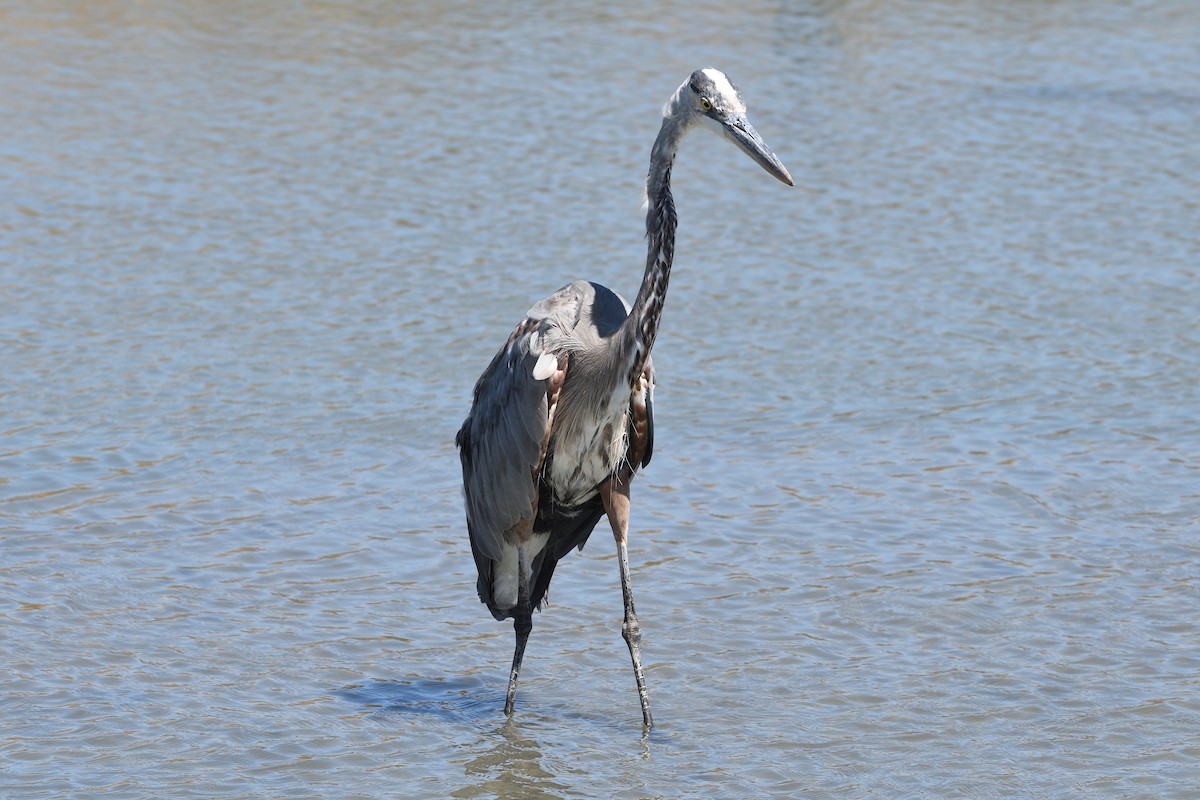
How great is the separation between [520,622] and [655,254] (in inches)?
64.4

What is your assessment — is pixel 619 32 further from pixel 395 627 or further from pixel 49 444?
pixel 395 627

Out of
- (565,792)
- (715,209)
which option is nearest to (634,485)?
(565,792)

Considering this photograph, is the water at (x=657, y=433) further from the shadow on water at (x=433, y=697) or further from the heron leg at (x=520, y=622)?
the heron leg at (x=520, y=622)

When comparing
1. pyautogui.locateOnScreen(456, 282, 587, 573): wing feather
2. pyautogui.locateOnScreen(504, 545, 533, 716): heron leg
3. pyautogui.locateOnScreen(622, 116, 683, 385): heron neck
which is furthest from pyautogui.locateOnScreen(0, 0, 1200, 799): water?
pyautogui.locateOnScreen(622, 116, 683, 385): heron neck

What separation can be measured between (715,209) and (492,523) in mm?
7954

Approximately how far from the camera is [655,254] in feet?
20.7

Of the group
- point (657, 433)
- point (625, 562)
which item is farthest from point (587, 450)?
point (657, 433)

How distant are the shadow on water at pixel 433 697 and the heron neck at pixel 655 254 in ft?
5.08

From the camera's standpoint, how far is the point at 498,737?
668 centimetres

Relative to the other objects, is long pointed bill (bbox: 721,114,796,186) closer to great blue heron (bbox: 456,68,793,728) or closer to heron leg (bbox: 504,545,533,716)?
great blue heron (bbox: 456,68,793,728)

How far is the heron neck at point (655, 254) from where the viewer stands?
6.28 metres

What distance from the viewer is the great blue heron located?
6.32 meters

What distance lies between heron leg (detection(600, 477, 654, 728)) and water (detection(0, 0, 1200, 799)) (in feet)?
0.58

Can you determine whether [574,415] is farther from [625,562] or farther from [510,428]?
[625,562]
